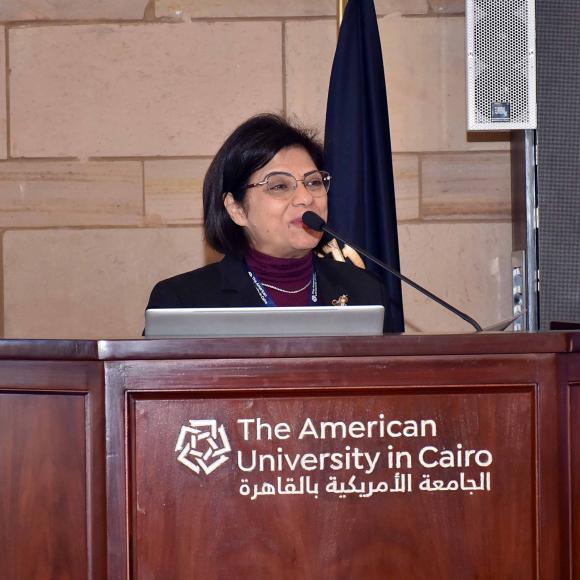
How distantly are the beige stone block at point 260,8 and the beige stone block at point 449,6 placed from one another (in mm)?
47

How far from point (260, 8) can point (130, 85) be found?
25.6 inches

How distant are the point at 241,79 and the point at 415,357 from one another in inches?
110

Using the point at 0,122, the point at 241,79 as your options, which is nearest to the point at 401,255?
the point at 241,79

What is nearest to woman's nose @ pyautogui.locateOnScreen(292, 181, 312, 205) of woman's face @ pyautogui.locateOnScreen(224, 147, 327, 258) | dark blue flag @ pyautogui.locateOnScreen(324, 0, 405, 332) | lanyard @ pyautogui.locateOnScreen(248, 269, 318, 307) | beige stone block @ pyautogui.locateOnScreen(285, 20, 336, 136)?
woman's face @ pyautogui.locateOnScreen(224, 147, 327, 258)

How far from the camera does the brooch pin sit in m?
2.76

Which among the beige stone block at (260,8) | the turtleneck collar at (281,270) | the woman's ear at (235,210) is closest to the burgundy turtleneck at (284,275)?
the turtleneck collar at (281,270)

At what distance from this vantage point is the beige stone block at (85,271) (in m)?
4.13

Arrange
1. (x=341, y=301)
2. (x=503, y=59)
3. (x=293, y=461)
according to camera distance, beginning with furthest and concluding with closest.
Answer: (x=503, y=59), (x=341, y=301), (x=293, y=461)

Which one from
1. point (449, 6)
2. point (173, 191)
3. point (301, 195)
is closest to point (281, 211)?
point (301, 195)

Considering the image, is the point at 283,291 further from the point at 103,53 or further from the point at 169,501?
the point at 103,53

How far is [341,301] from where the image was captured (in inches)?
109

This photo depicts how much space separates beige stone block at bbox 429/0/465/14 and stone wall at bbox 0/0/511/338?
0.04ft

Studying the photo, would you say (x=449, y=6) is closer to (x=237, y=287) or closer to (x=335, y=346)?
(x=237, y=287)

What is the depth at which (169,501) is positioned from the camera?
61.5 inches
